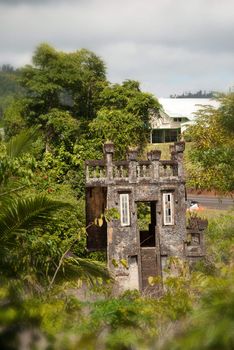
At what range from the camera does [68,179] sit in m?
31.0

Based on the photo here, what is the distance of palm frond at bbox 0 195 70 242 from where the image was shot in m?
7.74

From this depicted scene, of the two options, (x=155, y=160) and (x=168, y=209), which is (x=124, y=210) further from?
(x=155, y=160)

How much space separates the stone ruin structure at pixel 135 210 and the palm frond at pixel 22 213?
11222 millimetres

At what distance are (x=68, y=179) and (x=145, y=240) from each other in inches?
420

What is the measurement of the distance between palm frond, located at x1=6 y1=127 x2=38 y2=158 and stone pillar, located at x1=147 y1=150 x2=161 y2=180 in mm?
11163

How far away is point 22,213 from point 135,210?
40.2 feet

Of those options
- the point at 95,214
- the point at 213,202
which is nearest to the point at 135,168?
the point at 95,214

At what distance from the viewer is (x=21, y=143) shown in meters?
8.43

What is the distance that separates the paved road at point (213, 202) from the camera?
40.2 metres

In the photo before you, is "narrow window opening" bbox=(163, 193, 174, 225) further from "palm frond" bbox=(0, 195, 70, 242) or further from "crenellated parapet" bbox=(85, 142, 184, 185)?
"palm frond" bbox=(0, 195, 70, 242)

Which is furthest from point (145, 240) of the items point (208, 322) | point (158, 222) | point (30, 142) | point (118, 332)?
point (208, 322)

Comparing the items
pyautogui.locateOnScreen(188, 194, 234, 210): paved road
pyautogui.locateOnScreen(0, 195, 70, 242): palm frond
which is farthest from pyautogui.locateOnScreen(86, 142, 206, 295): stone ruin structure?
pyautogui.locateOnScreen(188, 194, 234, 210): paved road

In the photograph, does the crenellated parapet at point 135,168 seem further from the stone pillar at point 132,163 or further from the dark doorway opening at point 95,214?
the dark doorway opening at point 95,214

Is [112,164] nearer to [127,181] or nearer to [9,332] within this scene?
[127,181]
